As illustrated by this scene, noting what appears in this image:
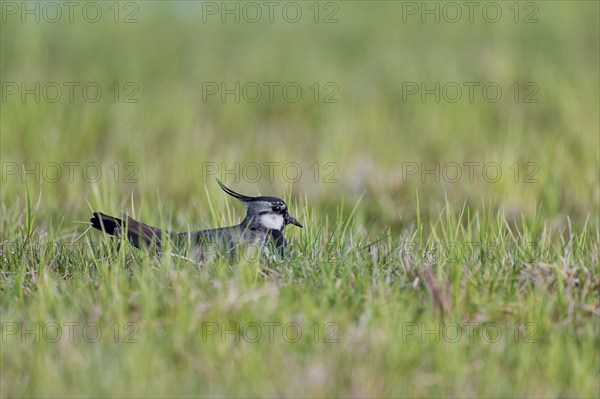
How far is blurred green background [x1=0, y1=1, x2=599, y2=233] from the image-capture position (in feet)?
25.8

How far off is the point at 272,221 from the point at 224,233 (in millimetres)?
427

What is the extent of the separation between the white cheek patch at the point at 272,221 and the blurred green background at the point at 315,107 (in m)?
1.37

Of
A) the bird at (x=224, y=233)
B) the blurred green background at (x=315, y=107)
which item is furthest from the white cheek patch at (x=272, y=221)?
the blurred green background at (x=315, y=107)

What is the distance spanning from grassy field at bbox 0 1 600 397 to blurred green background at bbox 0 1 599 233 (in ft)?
0.08

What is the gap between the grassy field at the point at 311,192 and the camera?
13.2 ft

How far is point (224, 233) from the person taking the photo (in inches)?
206

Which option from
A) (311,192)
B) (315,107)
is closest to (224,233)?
(311,192)

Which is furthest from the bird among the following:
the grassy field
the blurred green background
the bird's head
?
the blurred green background

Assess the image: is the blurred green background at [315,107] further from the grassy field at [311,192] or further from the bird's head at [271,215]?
the bird's head at [271,215]

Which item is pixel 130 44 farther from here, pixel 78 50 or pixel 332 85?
pixel 332 85

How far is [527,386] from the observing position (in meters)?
3.96

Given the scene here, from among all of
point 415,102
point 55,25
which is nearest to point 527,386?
point 415,102

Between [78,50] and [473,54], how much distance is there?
360 centimetres

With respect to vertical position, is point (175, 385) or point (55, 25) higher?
point (55, 25)
